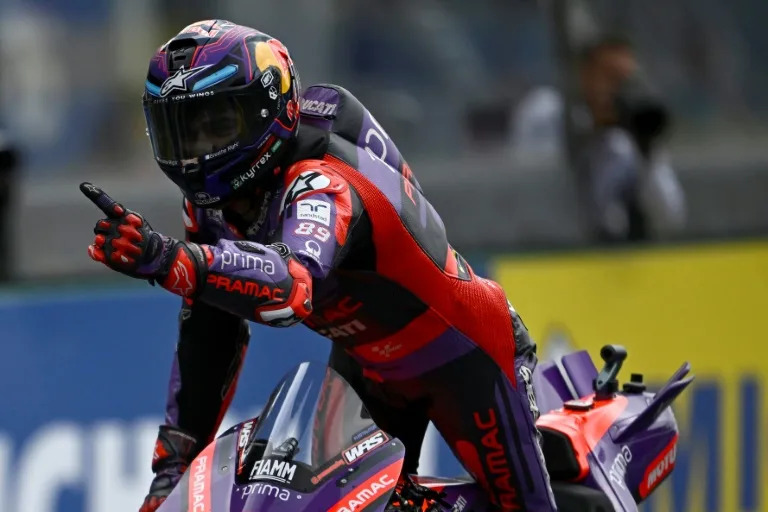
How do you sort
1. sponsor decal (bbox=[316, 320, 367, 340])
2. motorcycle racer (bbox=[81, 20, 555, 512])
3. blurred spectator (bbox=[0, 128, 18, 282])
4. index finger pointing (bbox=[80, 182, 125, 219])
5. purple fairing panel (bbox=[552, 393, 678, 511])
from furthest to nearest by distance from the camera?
blurred spectator (bbox=[0, 128, 18, 282]) → purple fairing panel (bbox=[552, 393, 678, 511]) → sponsor decal (bbox=[316, 320, 367, 340]) → motorcycle racer (bbox=[81, 20, 555, 512]) → index finger pointing (bbox=[80, 182, 125, 219])

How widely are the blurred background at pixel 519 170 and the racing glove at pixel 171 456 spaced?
241cm

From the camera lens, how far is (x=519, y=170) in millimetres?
8344

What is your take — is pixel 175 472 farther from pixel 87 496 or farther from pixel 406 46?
pixel 406 46

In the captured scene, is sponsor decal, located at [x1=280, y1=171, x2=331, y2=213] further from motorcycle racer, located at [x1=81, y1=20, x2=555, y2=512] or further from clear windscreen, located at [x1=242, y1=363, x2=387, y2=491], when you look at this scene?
clear windscreen, located at [x1=242, y1=363, x2=387, y2=491]

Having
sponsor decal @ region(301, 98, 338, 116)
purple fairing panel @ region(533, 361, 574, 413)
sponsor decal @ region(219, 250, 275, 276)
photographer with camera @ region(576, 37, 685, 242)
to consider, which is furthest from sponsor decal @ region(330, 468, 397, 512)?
photographer with camera @ region(576, 37, 685, 242)

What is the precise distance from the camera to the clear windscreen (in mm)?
3605

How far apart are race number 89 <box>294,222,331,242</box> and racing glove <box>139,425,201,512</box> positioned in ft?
3.66

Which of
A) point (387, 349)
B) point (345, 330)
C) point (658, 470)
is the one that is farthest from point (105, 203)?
point (658, 470)

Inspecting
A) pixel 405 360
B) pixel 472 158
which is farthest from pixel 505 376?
pixel 472 158

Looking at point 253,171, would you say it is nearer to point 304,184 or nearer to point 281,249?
point 304,184

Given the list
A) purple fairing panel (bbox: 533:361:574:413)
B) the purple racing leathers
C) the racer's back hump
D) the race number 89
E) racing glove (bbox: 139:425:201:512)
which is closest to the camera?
the race number 89

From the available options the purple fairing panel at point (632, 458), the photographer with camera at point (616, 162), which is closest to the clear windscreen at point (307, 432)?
the purple fairing panel at point (632, 458)

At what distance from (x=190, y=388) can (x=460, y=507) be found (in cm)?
90

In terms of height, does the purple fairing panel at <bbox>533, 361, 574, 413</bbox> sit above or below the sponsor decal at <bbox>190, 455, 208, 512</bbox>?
below
